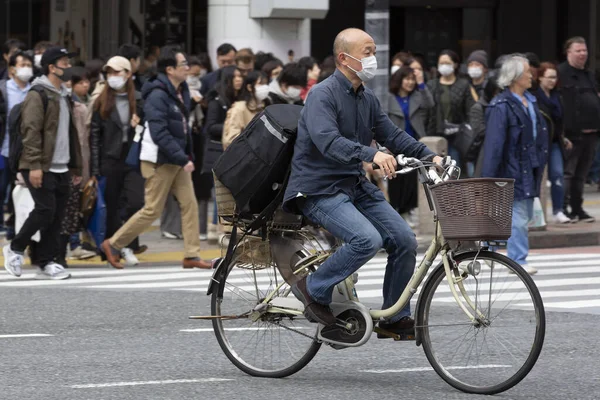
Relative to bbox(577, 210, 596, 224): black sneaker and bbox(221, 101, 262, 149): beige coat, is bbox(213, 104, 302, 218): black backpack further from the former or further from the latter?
bbox(577, 210, 596, 224): black sneaker

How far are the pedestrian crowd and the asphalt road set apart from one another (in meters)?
1.95

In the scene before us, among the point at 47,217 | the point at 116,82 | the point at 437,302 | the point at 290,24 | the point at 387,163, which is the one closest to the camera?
the point at 387,163

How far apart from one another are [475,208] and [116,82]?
731 centimetres

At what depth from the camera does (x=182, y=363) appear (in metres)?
8.45

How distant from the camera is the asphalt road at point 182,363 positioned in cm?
752

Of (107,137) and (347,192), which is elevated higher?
(107,137)

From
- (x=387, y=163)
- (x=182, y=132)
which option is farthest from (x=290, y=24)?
(x=387, y=163)

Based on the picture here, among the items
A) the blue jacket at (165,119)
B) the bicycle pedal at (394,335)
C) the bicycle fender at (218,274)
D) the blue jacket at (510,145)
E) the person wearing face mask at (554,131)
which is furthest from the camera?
the person wearing face mask at (554,131)

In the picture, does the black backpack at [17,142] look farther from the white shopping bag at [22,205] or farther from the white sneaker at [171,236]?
the white sneaker at [171,236]

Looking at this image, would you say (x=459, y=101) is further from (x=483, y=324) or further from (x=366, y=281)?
(x=483, y=324)

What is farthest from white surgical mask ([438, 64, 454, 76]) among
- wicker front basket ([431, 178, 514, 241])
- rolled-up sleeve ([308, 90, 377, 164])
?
wicker front basket ([431, 178, 514, 241])

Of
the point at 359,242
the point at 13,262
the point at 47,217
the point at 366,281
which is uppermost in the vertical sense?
the point at 359,242

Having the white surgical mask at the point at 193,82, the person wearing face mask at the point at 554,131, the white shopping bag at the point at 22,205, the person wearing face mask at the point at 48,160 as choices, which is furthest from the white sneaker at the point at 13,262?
the person wearing face mask at the point at 554,131

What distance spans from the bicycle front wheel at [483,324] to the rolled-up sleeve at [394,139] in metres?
0.66
